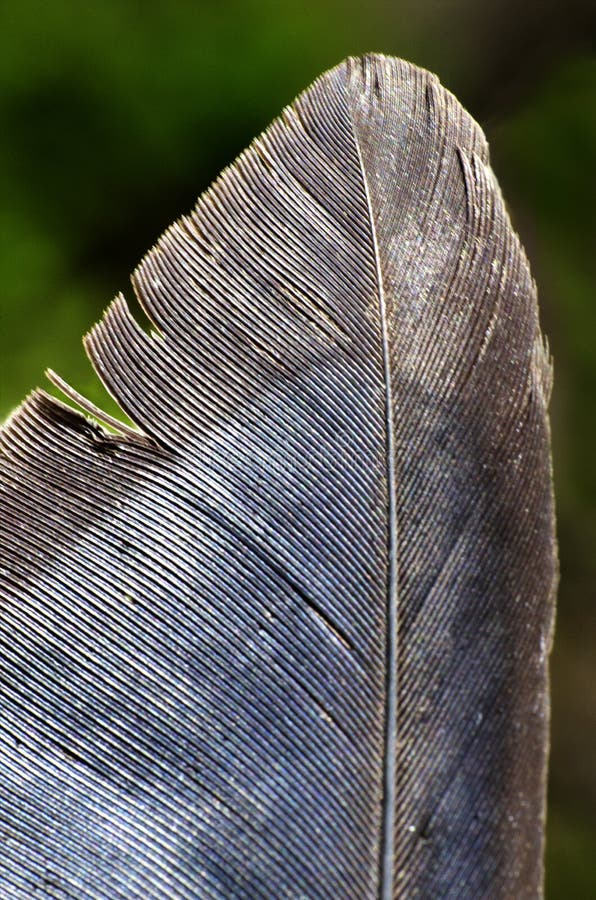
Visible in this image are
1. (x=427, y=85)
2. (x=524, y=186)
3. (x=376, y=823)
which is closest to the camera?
(x=376, y=823)

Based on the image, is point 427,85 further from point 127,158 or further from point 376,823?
point 376,823

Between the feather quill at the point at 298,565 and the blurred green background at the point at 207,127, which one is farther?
the blurred green background at the point at 207,127

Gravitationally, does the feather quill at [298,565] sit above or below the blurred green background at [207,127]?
below

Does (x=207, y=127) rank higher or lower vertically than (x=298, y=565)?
higher

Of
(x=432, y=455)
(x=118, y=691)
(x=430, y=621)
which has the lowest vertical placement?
(x=118, y=691)

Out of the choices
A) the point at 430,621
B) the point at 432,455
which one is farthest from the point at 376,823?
the point at 432,455
